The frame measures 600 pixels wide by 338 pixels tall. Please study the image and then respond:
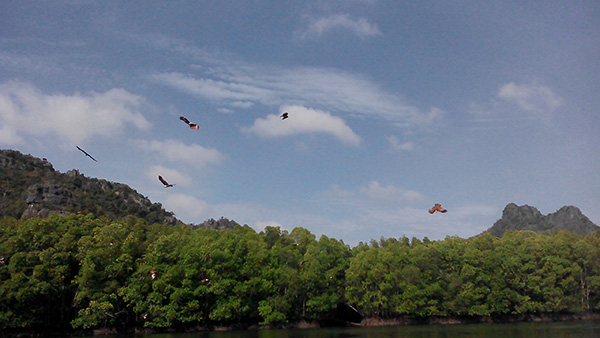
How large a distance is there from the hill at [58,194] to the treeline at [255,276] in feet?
166

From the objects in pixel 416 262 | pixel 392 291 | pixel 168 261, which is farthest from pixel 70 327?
pixel 416 262

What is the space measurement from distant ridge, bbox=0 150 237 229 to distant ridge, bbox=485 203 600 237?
11202 centimetres

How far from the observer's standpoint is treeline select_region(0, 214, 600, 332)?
52938 millimetres

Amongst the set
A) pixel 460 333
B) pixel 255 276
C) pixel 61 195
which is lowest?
pixel 460 333

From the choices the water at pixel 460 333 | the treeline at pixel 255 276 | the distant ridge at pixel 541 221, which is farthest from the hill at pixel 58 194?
the distant ridge at pixel 541 221

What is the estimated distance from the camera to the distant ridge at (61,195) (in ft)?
360

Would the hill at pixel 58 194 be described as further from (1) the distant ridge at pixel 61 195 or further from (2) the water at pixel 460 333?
(2) the water at pixel 460 333

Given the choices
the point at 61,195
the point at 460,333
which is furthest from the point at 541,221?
the point at 61,195

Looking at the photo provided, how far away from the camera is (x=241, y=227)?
79.4 metres

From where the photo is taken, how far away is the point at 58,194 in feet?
395

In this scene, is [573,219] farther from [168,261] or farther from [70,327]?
[70,327]

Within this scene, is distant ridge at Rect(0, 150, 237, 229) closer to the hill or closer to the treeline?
the hill

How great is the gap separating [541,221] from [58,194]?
168 metres

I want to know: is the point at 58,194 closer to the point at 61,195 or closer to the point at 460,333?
the point at 61,195
